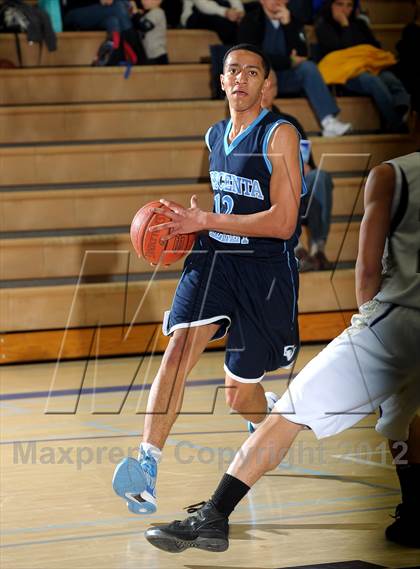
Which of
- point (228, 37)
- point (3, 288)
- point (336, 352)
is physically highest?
point (336, 352)

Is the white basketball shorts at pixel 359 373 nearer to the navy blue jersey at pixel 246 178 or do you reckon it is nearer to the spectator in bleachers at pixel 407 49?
the navy blue jersey at pixel 246 178

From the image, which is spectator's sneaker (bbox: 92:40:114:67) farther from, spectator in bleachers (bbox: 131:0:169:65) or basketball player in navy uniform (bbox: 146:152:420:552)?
basketball player in navy uniform (bbox: 146:152:420:552)

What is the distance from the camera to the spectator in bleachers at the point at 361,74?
974cm

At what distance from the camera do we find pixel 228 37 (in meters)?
10.2

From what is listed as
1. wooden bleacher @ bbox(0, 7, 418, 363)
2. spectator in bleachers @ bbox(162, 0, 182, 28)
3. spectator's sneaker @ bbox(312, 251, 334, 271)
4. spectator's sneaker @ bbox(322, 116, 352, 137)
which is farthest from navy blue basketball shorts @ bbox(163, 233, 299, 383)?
spectator in bleachers @ bbox(162, 0, 182, 28)

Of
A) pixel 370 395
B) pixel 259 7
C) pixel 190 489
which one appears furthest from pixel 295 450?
pixel 259 7

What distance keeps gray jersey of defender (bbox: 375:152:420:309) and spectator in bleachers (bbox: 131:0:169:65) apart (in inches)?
279

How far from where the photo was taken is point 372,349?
10.3 feet

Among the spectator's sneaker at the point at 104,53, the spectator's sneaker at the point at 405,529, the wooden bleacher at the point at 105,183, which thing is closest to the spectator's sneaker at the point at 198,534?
the spectator's sneaker at the point at 405,529

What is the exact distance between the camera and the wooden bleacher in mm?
7797

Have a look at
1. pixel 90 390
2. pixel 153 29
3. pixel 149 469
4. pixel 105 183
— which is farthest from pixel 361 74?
pixel 149 469

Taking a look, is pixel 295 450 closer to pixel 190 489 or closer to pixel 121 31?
pixel 190 489

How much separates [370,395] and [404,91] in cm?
715

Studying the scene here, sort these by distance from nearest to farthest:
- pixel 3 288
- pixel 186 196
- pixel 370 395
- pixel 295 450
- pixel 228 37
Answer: pixel 370 395, pixel 295 450, pixel 3 288, pixel 186 196, pixel 228 37
